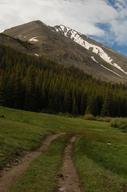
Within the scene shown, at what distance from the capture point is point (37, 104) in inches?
6147

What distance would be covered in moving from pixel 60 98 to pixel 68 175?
141 m

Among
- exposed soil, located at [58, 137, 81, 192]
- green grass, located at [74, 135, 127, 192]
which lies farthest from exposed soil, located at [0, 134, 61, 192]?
green grass, located at [74, 135, 127, 192]

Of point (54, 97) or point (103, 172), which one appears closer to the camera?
point (103, 172)

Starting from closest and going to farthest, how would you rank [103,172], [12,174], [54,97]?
[12,174] < [103,172] < [54,97]

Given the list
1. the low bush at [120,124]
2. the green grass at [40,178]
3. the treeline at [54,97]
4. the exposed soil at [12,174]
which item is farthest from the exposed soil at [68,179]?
the treeline at [54,97]

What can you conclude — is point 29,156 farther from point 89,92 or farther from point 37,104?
point 89,92

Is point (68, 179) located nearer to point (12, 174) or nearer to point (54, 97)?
point (12, 174)

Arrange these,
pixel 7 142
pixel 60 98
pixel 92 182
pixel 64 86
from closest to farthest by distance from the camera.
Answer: pixel 92 182
pixel 7 142
pixel 60 98
pixel 64 86

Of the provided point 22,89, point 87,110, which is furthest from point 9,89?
point 87,110

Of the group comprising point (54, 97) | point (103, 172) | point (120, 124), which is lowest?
point (103, 172)

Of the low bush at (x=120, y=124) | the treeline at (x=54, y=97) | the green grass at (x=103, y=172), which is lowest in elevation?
the green grass at (x=103, y=172)

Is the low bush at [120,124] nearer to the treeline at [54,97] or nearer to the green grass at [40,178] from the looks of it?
the treeline at [54,97]

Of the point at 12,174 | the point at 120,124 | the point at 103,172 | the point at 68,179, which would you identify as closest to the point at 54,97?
the point at 120,124

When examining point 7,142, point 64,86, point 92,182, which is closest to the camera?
point 92,182
